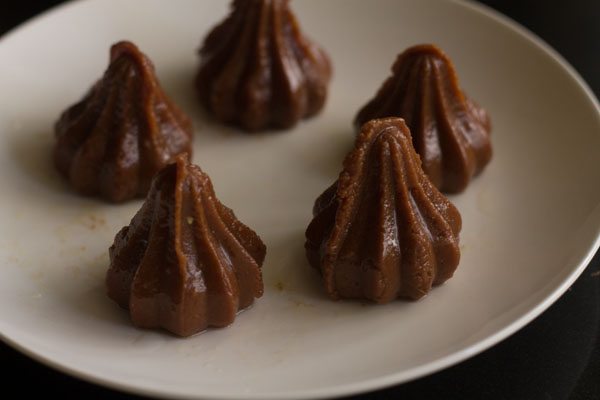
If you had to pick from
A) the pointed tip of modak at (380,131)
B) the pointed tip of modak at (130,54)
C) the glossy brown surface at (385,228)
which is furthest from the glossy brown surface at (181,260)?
the pointed tip of modak at (130,54)

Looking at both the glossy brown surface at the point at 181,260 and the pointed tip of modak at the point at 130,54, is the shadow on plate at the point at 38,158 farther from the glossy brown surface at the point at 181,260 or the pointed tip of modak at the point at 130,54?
the glossy brown surface at the point at 181,260

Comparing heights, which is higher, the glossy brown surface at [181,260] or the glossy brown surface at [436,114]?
the glossy brown surface at [436,114]

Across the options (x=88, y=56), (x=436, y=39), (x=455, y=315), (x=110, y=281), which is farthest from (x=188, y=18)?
(x=455, y=315)

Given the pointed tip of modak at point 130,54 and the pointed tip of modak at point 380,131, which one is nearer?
the pointed tip of modak at point 380,131

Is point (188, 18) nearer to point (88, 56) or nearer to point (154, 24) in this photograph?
point (154, 24)

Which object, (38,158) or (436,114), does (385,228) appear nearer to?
(436,114)

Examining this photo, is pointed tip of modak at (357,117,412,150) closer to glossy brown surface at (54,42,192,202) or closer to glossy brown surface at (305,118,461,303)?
glossy brown surface at (305,118,461,303)
